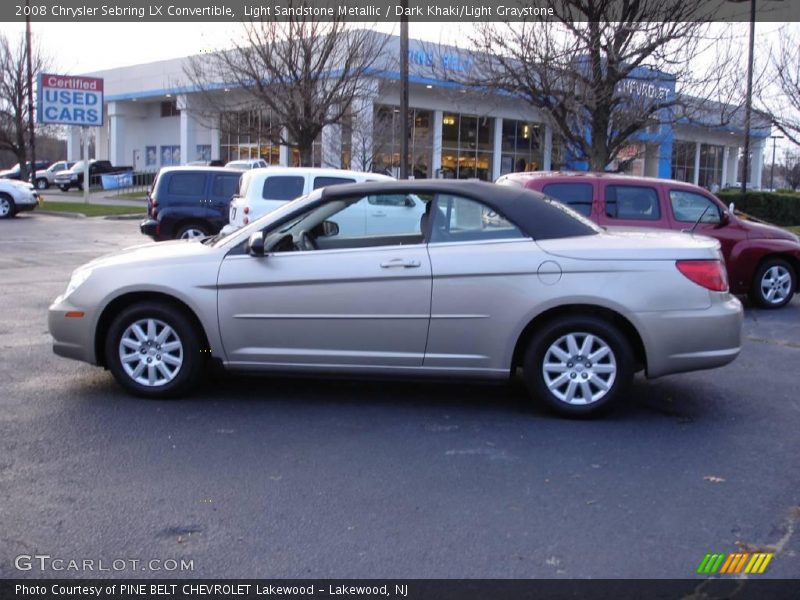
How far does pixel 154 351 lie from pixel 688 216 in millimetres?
7080

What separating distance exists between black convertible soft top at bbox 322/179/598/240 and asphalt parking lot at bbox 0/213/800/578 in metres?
1.34

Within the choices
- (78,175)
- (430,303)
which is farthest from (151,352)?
(78,175)

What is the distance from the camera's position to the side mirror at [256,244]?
580 cm

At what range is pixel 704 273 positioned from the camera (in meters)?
5.71

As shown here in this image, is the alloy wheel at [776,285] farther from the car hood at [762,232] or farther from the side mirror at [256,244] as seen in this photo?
the side mirror at [256,244]

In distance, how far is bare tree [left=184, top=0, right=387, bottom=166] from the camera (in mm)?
21406

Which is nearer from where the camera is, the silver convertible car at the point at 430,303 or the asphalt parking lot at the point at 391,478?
the asphalt parking lot at the point at 391,478

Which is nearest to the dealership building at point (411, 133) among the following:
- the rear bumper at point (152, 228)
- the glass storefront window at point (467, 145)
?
the glass storefront window at point (467, 145)

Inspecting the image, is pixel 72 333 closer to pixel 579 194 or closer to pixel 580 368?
pixel 580 368

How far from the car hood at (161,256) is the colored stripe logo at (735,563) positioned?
3.86m

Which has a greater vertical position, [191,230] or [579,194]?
[579,194]

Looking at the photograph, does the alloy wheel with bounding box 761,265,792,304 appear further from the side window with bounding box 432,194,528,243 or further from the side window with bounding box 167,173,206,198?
the side window with bounding box 167,173,206,198

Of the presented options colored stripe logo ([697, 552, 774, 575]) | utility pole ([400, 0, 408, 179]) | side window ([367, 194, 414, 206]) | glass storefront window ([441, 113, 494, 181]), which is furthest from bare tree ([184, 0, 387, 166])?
glass storefront window ([441, 113, 494, 181])

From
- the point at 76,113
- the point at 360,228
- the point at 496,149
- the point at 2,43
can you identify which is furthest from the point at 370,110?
the point at 360,228
